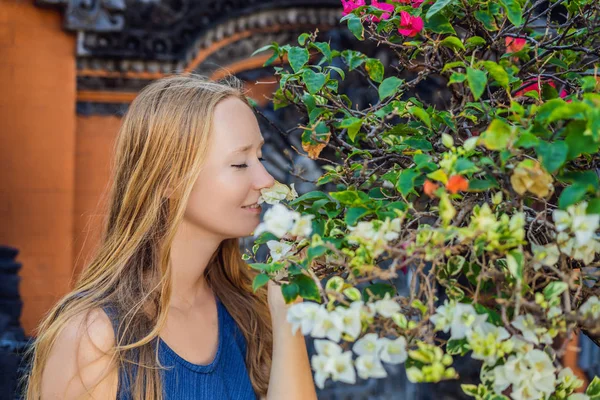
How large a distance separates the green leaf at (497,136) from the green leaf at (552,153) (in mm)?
43

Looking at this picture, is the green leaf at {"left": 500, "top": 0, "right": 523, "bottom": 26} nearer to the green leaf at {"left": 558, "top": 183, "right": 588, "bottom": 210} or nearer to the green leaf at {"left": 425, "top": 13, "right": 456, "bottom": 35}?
the green leaf at {"left": 425, "top": 13, "right": 456, "bottom": 35}

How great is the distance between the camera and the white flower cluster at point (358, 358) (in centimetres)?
95

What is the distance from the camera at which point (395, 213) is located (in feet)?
3.50

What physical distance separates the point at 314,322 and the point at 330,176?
499 mm

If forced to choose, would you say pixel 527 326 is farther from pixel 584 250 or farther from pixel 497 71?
pixel 497 71

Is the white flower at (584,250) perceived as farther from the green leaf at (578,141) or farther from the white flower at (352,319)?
the white flower at (352,319)

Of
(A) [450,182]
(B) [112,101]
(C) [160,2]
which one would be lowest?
(B) [112,101]

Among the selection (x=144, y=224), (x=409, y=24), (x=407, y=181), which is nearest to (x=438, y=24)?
(x=409, y=24)

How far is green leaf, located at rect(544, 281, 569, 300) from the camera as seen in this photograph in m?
0.97

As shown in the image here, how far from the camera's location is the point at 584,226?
0.91 meters

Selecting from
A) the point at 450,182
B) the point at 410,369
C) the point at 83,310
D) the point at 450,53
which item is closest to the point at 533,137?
the point at 450,182

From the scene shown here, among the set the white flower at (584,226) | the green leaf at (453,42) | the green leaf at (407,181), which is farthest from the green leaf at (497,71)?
the white flower at (584,226)

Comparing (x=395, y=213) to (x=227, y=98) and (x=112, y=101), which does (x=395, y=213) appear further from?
(x=112, y=101)

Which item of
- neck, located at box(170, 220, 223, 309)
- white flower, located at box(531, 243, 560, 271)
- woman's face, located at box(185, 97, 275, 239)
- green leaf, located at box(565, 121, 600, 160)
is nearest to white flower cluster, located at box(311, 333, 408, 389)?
white flower, located at box(531, 243, 560, 271)
